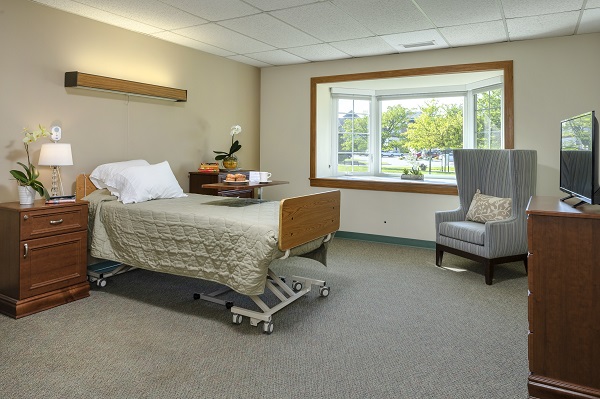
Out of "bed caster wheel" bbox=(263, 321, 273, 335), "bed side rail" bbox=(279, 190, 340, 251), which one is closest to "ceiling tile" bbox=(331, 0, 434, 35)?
"bed side rail" bbox=(279, 190, 340, 251)

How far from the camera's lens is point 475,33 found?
171 inches

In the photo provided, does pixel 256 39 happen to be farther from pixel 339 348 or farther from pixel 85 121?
pixel 339 348

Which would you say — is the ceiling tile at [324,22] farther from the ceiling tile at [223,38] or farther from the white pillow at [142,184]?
the white pillow at [142,184]

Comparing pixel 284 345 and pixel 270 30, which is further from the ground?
pixel 270 30

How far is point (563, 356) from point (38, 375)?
8.36 ft

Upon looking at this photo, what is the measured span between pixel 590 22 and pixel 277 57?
3.38 meters

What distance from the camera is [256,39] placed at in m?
4.68

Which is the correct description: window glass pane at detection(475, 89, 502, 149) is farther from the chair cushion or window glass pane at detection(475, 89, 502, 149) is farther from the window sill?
the chair cushion

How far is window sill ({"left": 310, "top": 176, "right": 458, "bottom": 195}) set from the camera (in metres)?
5.14

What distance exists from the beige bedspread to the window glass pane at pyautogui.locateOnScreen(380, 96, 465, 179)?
10.6 feet

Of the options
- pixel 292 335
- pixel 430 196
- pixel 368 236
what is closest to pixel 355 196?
pixel 368 236

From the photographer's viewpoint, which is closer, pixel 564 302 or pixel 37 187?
pixel 564 302

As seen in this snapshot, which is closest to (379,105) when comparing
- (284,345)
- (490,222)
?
(490,222)

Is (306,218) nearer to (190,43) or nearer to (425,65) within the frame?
(190,43)
